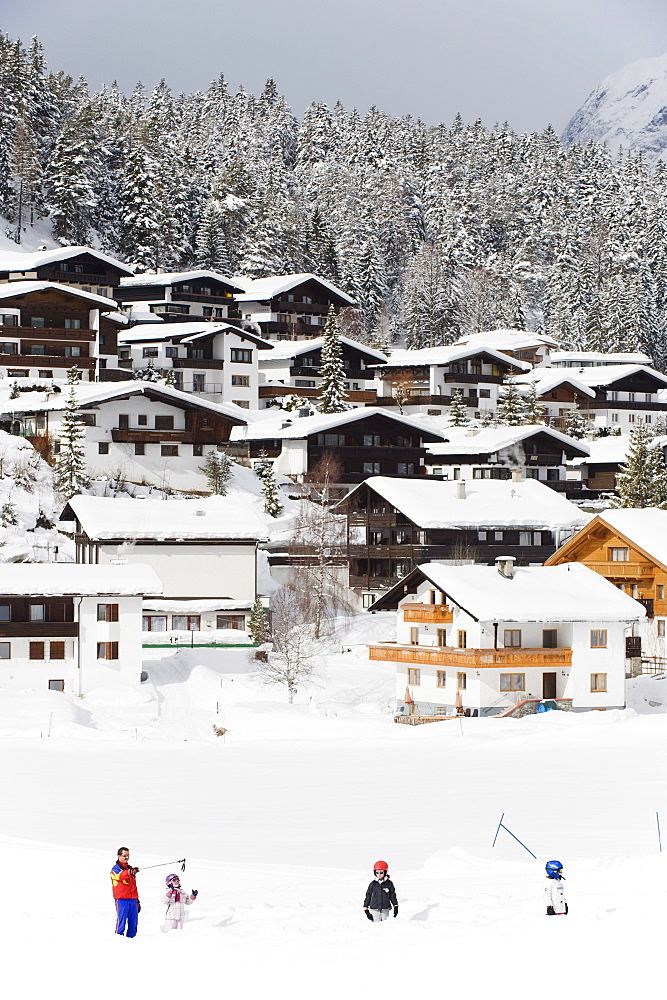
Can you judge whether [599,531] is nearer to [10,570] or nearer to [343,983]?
[10,570]

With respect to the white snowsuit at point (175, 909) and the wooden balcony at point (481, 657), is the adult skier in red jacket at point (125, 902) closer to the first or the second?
the white snowsuit at point (175, 909)

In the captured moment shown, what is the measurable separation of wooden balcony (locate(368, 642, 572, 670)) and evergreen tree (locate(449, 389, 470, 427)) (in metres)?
43.9

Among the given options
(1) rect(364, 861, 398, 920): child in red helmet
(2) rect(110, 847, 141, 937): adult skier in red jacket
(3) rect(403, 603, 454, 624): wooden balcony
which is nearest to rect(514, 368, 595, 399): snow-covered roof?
(3) rect(403, 603, 454, 624): wooden balcony

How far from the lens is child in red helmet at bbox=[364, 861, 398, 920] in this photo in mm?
15727

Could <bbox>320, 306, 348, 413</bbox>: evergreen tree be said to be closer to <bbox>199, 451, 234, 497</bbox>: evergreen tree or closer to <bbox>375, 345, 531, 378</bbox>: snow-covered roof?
<bbox>375, 345, 531, 378</bbox>: snow-covered roof

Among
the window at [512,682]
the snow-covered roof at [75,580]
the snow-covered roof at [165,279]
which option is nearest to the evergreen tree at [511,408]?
the snow-covered roof at [165,279]

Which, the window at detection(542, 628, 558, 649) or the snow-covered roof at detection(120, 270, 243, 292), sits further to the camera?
the snow-covered roof at detection(120, 270, 243, 292)

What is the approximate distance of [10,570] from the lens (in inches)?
1770

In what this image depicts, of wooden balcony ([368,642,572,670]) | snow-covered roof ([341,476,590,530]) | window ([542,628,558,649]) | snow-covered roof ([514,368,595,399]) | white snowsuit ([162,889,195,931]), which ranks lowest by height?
white snowsuit ([162,889,195,931])

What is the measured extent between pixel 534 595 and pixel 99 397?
26.5 meters

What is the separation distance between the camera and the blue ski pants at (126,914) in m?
15.0

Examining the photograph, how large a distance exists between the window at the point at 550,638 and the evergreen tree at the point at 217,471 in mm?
23241

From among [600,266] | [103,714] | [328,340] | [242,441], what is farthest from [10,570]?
[600,266]

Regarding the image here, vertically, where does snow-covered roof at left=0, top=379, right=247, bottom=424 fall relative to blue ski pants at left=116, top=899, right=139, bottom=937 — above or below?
above
